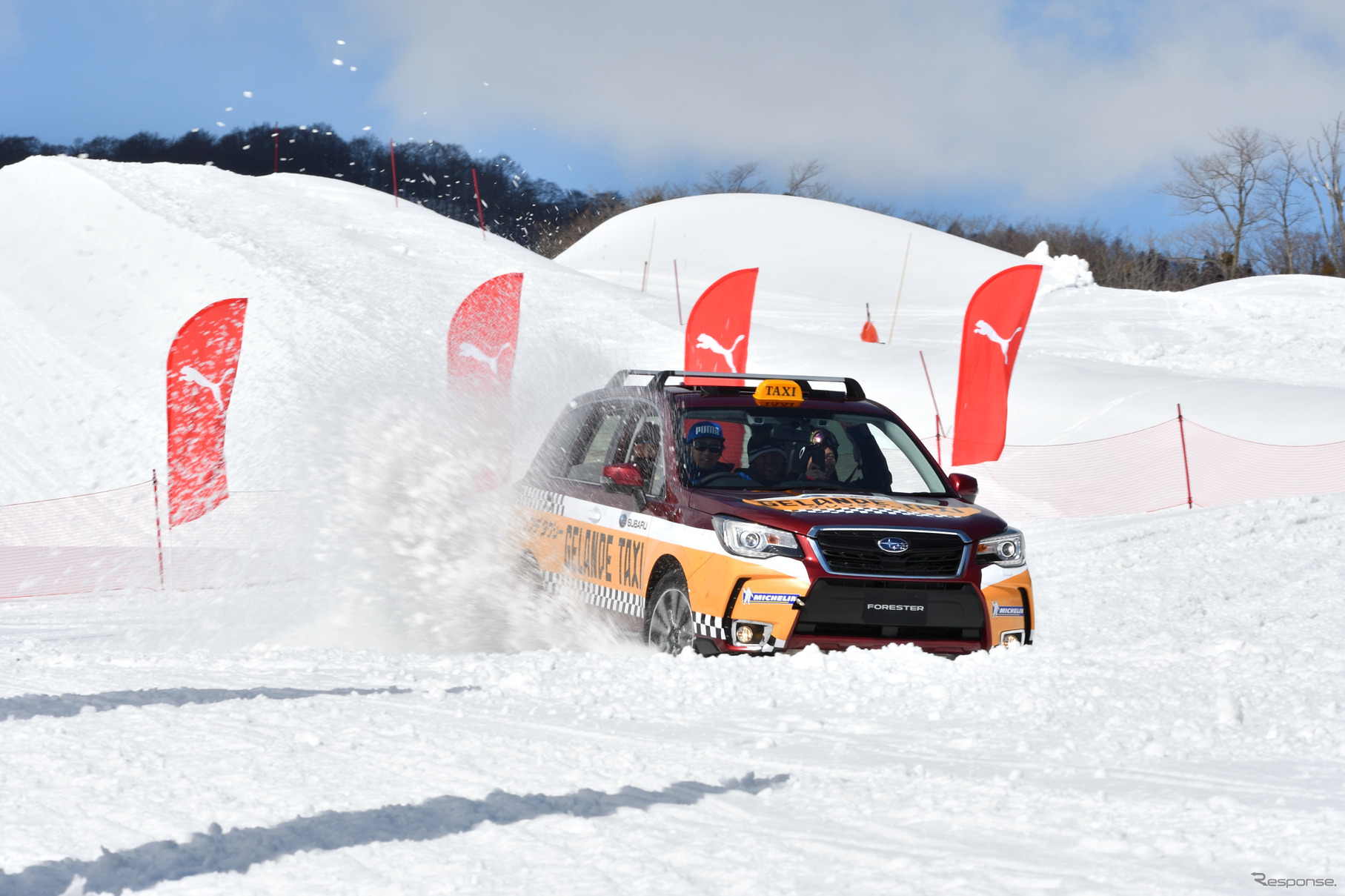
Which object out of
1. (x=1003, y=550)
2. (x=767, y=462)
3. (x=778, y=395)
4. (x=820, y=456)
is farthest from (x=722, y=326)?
(x=1003, y=550)

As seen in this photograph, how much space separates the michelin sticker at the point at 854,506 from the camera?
5.79 meters

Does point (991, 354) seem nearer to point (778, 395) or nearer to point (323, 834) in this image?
point (778, 395)

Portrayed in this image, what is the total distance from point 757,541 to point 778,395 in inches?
53.5

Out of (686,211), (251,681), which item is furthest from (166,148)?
(251,681)

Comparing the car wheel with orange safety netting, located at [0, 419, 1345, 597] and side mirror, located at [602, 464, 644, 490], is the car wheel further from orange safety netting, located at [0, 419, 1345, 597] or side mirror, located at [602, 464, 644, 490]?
orange safety netting, located at [0, 419, 1345, 597]

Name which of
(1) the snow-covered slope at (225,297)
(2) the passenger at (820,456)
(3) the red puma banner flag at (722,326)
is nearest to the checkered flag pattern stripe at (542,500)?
(2) the passenger at (820,456)

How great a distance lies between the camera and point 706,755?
4051 millimetres

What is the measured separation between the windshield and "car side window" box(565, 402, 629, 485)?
0.73m

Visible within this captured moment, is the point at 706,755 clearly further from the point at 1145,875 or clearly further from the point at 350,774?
the point at 1145,875

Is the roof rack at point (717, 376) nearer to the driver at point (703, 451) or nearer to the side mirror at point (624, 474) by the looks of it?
the driver at point (703, 451)

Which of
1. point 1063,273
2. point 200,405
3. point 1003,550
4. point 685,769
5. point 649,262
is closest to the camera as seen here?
point 685,769

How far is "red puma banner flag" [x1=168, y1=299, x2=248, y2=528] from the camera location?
13.9 metres

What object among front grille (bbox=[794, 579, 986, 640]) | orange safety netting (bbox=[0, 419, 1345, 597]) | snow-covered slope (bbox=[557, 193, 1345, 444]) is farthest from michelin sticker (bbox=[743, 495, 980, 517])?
snow-covered slope (bbox=[557, 193, 1345, 444])

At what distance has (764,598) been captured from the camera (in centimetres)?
554
